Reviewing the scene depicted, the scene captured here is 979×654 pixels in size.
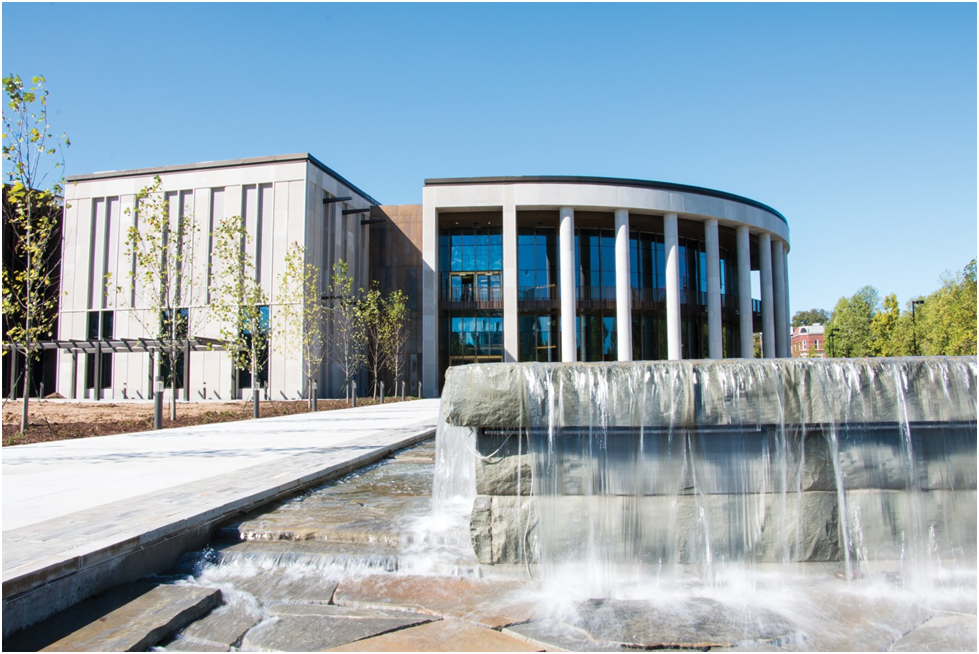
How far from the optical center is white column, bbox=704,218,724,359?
39656 millimetres

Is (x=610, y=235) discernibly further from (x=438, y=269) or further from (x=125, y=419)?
(x=125, y=419)

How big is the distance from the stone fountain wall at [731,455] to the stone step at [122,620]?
1.90 m

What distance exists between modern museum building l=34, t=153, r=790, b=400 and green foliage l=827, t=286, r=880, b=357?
26635 millimetres

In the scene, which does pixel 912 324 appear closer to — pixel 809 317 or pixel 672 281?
pixel 672 281

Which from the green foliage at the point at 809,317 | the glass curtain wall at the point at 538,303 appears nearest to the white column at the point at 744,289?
the glass curtain wall at the point at 538,303

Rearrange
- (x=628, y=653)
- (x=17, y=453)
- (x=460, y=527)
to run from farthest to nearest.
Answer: (x=17, y=453) → (x=460, y=527) → (x=628, y=653)

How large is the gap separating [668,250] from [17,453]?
117 feet

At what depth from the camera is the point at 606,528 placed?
13.1 feet

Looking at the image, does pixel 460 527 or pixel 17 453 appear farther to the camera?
pixel 17 453

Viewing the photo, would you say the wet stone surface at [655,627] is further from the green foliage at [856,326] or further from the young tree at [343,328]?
the green foliage at [856,326]

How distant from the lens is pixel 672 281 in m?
39.1


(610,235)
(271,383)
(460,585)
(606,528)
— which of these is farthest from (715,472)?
(610,235)

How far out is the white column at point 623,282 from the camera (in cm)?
3781

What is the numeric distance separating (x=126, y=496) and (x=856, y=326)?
238 ft
